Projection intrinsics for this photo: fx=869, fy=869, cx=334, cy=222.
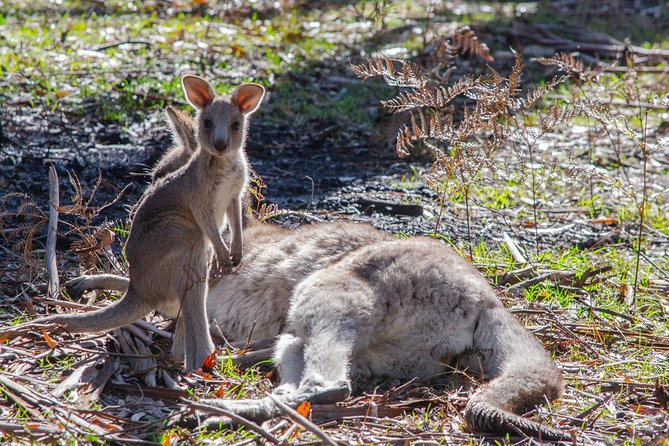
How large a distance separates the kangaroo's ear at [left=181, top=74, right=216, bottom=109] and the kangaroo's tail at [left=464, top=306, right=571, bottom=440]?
1.96 metres

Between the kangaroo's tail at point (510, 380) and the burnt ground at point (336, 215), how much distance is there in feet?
0.32

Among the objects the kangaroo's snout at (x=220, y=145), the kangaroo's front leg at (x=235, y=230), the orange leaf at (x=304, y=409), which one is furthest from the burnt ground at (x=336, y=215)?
the kangaroo's snout at (x=220, y=145)

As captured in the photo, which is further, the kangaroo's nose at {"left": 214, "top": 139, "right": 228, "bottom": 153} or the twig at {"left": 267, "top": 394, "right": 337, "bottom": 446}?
the kangaroo's nose at {"left": 214, "top": 139, "right": 228, "bottom": 153}

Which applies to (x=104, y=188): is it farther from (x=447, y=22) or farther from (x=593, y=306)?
(x=447, y=22)

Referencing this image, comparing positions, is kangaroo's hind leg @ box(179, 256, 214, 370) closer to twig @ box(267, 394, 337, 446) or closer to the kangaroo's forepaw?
the kangaroo's forepaw

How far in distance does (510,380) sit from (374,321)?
0.78 metres

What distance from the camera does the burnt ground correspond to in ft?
13.5

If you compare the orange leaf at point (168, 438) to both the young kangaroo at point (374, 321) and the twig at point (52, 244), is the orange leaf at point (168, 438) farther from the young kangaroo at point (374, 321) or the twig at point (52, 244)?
the twig at point (52, 244)

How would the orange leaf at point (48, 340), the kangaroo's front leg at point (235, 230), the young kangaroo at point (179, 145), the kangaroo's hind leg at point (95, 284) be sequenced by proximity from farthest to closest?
the young kangaroo at point (179, 145) < the kangaroo's hind leg at point (95, 284) < the kangaroo's front leg at point (235, 230) < the orange leaf at point (48, 340)

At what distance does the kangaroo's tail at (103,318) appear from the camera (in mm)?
4465

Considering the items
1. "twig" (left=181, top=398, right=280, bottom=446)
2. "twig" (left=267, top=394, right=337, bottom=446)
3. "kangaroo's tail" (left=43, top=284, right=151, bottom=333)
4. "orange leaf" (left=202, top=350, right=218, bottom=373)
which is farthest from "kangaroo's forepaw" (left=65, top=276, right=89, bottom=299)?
"twig" (left=267, top=394, right=337, bottom=446)

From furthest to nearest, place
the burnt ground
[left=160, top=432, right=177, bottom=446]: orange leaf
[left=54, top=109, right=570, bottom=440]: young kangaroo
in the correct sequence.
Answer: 1. the burnt ground
2. [left=54, top=109, right=570, bottom=440]: young kangaroo
3. [left=160, top=432, right=177, bottom=446]: orange leaf

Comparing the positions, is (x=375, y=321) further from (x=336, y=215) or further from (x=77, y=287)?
(x=336, y=215)

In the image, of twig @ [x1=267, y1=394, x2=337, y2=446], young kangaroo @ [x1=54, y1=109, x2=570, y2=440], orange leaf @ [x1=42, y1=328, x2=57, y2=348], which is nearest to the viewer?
twig @ [x1=267, y1=394, x2=337, y2=446]
